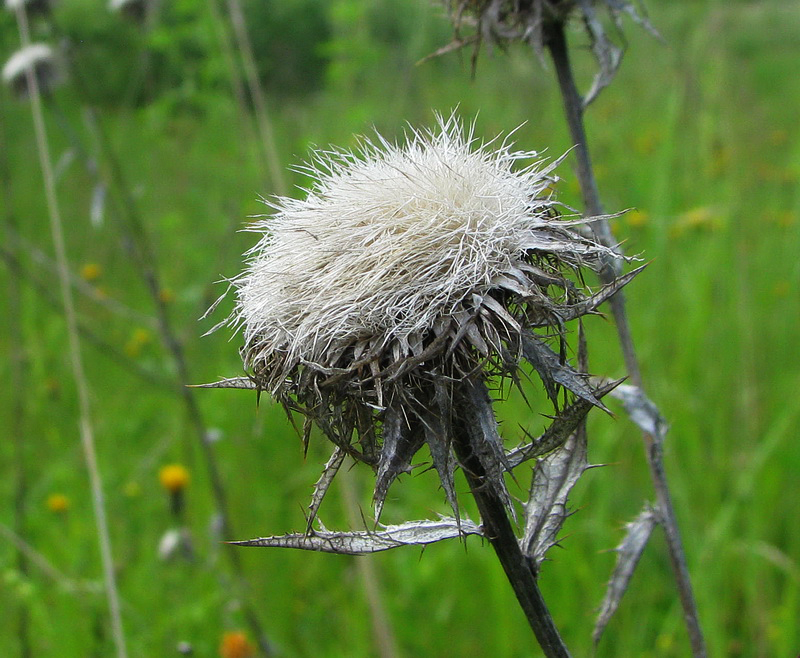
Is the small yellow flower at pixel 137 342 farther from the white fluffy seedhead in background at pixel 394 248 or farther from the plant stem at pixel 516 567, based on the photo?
the plant stem at pixel 516 567

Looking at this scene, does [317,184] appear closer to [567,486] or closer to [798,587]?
[567,486]

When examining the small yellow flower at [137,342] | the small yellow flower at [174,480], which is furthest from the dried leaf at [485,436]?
the small yellow flower at [137,342]

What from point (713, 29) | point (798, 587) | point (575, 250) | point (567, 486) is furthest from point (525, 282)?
point (713, 29)

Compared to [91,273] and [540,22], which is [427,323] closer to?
[540,22]

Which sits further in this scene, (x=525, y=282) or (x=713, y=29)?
(x=713, y=29)

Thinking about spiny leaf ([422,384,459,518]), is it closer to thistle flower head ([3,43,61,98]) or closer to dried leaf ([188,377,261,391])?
dried leaf ([188,377,261,391])

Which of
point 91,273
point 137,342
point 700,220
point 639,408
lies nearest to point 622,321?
point 639,408

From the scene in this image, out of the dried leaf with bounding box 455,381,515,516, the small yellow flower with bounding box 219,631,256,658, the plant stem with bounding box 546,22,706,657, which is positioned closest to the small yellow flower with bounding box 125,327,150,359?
the small yellow flower with bounding box 219,631,256,658
